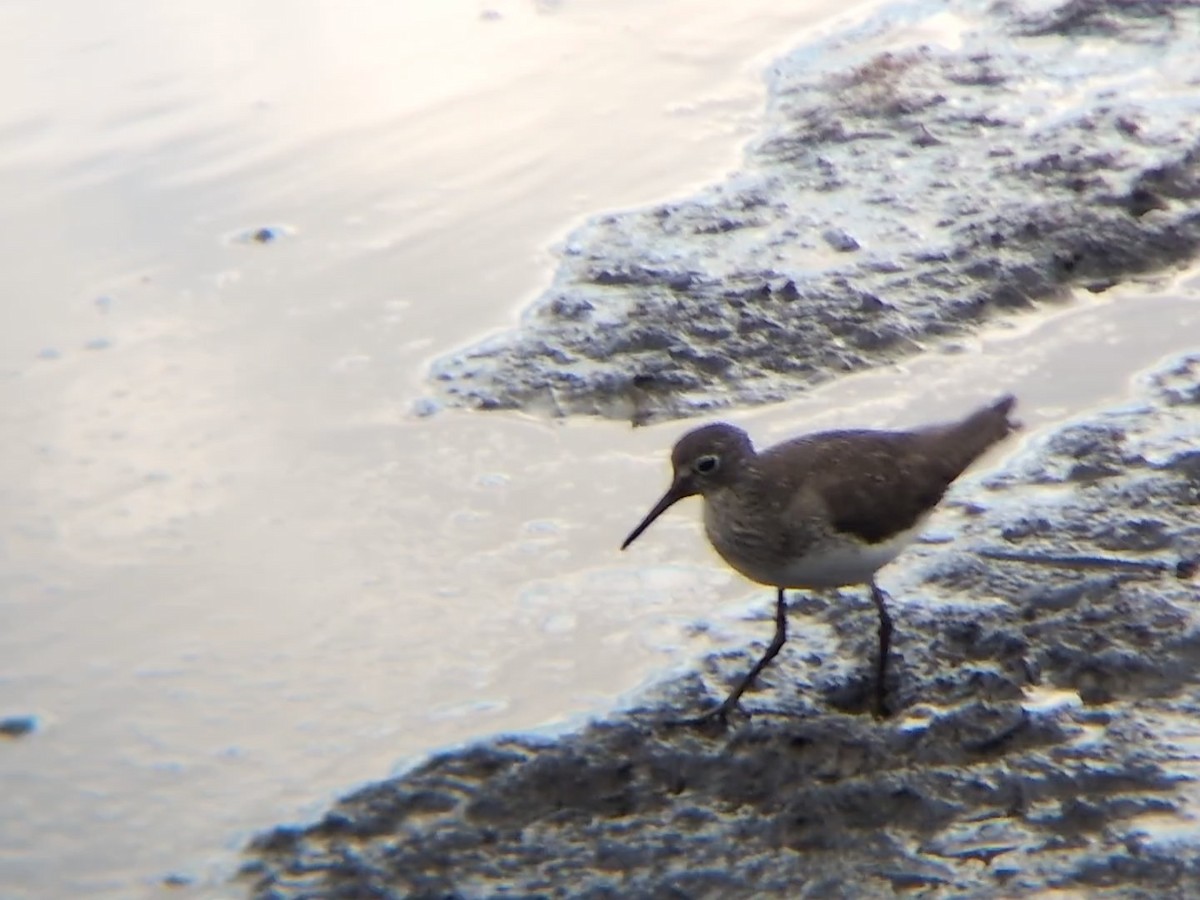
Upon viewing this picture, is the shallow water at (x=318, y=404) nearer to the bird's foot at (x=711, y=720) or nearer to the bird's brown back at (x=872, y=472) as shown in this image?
the bird's foot at (x=711, y=720)

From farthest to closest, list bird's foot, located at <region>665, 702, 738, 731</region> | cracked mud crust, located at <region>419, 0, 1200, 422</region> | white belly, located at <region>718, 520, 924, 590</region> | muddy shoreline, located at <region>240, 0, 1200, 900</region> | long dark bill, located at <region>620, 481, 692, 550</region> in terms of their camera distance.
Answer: cracked mud crust, located at <region>419, 0, 1200, 422</region> → long dark bill, located at <region>620, 481, 692, 550</region> → white belly, located at <region>718, 520, 924, 590</region> → bird's foot, located at <region>665, 702, 738, 731</region> → muddy shoreline, located at <region>240, 0, 1200, 900</region>

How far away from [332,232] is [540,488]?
2.19 metres

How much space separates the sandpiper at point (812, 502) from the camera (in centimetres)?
480

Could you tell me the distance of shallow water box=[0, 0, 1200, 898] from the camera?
4.88 m

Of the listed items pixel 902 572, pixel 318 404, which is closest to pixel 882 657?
pixel 902 572

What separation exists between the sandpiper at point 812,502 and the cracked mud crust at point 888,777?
16 cm

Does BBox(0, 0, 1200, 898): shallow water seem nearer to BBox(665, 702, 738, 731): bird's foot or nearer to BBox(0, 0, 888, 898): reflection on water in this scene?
BBox(0, 0, 888, 898): reflection on water

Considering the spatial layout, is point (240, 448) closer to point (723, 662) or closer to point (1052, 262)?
point (723, 662)

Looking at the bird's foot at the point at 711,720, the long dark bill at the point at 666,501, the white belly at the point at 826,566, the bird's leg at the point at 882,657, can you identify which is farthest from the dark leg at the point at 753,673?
the long dark bill at the point at 666,501

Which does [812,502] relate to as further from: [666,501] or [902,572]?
[902,572]

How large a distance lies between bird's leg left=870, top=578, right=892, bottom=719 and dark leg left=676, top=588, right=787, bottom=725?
26 cm

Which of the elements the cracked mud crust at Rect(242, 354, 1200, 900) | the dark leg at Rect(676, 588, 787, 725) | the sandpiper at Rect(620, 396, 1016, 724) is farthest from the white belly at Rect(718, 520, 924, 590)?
the cracked mud crust at Rect(242, 354, 1200, 900)

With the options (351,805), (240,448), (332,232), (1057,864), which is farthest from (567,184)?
(1057,864)

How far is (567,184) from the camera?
26.0ft
